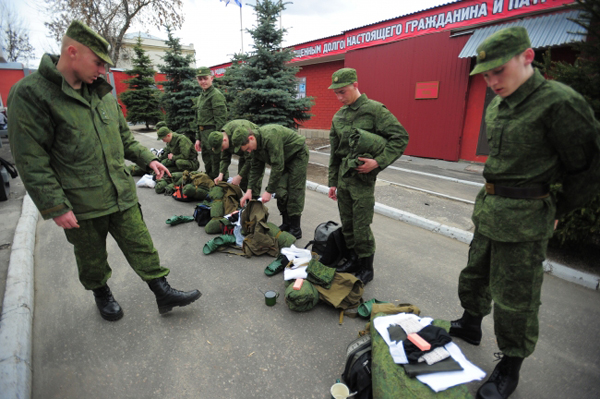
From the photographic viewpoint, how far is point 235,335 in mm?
2797

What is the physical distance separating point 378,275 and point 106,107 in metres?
3.21

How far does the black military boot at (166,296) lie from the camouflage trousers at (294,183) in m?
1.95

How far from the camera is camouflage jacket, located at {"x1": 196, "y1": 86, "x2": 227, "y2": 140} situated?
682cm

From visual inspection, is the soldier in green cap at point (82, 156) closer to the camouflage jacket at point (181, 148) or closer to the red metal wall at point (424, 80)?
the camouflage jacket at point (181, 148)

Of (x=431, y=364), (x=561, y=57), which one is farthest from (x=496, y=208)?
(x=561, y=57)

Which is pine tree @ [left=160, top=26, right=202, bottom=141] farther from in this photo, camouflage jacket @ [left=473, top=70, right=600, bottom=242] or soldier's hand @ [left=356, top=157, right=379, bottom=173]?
camouflage jacket @ [left=473, top=70, right=600, bottom=242]

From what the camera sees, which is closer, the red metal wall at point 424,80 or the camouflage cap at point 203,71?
the camouflage cap at point 203,71

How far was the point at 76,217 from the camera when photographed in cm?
246

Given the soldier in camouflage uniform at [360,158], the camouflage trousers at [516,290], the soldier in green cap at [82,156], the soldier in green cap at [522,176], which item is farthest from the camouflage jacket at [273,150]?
the camouflage trousers at [516,290]

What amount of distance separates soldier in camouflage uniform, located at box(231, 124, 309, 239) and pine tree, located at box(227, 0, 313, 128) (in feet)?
15.4

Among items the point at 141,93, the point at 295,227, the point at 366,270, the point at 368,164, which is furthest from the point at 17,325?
the point at 141,93

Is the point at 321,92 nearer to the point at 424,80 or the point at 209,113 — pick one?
the point at 424,80

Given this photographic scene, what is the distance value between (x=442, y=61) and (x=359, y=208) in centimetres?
826

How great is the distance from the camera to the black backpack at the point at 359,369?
6.77 feet
